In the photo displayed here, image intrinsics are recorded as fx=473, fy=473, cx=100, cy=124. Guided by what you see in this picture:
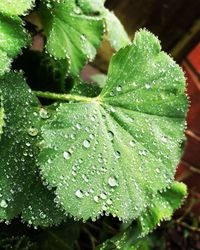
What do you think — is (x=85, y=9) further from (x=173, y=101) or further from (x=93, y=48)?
(x=173, y=101)

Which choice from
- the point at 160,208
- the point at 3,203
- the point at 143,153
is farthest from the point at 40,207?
the point at 160,208

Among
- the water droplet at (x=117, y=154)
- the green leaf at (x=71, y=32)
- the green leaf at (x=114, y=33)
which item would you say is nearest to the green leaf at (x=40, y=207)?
the water droplet at (x=117, y=154)

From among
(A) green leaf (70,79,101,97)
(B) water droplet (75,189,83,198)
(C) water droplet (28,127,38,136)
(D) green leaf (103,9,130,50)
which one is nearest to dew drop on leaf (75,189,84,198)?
(B) water droplet (75,189,83,198)

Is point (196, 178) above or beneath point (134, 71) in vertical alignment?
beneath

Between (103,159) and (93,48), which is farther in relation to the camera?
(93,48)

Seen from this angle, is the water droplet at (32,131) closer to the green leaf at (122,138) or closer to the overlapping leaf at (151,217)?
the green leaf at (122,138)

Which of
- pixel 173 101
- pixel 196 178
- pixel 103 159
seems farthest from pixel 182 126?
pixel 196 178

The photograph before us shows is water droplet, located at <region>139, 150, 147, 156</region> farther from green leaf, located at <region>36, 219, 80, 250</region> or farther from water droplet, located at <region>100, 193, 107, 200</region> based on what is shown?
green leaf, located at <region>36, 219, 80, 250</region>
